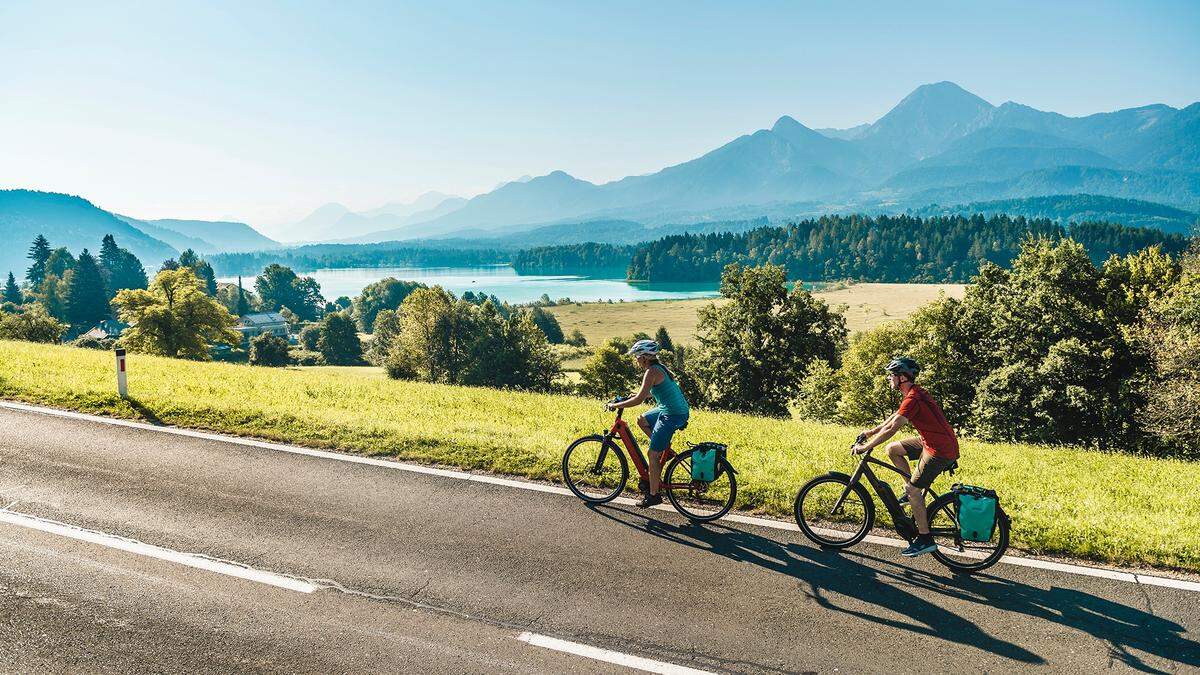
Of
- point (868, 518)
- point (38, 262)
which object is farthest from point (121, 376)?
point (38, 262)

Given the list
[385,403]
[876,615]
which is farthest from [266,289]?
[876,615]

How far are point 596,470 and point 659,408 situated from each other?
1473 mm

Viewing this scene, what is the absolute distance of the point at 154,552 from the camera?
717 cm

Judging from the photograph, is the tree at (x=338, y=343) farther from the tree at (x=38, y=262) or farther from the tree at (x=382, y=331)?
the tree at (x=38, y=262)

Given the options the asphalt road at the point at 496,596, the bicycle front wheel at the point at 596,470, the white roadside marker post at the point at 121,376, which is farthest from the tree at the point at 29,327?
the bicycle front wheel at the point at 596,470

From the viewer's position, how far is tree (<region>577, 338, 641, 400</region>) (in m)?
57.6

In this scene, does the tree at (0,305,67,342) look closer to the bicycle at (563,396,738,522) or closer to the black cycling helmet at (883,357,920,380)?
the bicycle at (563,396,738,522)

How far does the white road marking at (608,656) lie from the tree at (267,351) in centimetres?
8861

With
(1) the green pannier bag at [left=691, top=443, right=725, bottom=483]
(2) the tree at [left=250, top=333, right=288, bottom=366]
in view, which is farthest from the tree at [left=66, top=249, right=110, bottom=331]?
(1) the green pannier bag at [left=691, top=443, right=725, bottom=483]

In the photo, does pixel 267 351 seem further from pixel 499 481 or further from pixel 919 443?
pixel 919 443

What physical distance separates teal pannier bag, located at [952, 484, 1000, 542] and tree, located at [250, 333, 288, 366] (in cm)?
8997

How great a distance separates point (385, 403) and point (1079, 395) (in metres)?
26.1

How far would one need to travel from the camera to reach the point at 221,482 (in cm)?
923

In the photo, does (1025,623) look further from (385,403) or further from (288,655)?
(385,403)
